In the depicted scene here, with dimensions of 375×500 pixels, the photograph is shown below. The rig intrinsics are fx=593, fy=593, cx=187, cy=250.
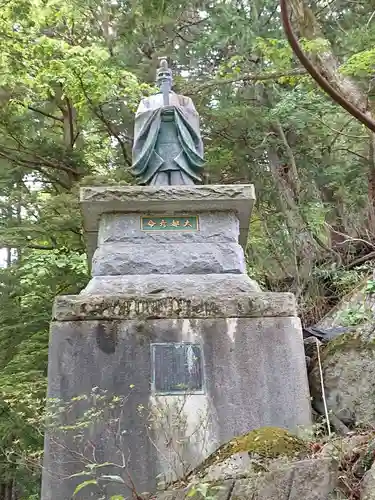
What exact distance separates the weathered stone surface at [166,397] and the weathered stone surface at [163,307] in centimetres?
5

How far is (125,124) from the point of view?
33.8 feet

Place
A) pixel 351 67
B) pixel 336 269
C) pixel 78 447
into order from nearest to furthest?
1. pixel 78 447
2. pixel 351 67
3. pixel 336 269

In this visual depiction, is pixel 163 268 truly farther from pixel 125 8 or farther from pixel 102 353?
pixel 125 8

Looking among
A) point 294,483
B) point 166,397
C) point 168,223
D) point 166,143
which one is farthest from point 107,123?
point 294,483

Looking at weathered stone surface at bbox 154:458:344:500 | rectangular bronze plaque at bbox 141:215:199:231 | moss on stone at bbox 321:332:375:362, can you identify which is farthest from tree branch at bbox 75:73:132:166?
weathered stone surface at bbox 154:458:344:500

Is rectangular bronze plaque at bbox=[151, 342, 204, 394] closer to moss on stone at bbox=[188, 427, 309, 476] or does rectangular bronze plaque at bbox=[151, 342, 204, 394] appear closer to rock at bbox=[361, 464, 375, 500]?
moss on stone at bbox=[188, 427, 309, 476]

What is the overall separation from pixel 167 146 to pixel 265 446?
372 cm

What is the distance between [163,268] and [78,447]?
1709 mm

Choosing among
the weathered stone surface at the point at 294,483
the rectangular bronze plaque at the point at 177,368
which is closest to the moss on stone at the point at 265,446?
the weathered stone surface at the point at 294,483

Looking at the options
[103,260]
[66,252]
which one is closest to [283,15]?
[103,260]

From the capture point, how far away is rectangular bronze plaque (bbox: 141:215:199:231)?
5508mm

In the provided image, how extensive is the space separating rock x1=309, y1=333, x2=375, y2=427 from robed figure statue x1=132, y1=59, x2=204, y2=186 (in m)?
2.26

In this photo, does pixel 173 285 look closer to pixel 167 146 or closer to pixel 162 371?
pixel 162 371

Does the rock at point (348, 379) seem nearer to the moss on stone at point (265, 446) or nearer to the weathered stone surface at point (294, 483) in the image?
→ the moss on stone at point (265, 446)
